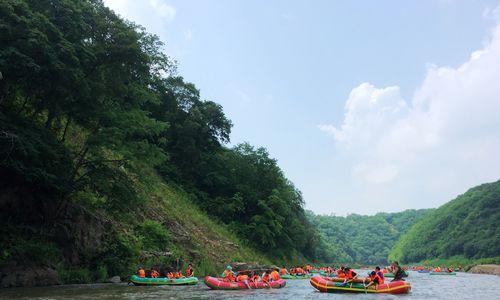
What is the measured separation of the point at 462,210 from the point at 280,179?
86605mm

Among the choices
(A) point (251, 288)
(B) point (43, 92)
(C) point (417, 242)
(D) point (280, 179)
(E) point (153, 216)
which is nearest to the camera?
(B) point (43, 92)

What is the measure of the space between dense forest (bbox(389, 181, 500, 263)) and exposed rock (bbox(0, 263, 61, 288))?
99.4 meters

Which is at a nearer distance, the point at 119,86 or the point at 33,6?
the point at 33,6

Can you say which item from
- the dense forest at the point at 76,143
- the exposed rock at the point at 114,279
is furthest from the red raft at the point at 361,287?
the exposed rock at the point at 114,279

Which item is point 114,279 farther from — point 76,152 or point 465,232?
point 465,232

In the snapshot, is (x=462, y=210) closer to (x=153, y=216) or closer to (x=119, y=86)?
(x=153, y=216)

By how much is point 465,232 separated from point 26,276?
114 meters

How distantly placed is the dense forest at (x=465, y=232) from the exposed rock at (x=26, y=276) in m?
99.4

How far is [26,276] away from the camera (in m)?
18.7

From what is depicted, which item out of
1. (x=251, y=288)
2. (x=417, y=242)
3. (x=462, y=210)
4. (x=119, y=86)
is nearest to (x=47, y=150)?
(x=119, y=86)

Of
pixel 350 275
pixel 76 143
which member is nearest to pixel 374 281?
pixel 350 275

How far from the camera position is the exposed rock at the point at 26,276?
18078mm

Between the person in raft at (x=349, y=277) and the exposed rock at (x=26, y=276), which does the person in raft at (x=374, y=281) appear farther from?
the exposed rock at (x=26, y=276)

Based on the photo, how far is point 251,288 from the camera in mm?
25297
